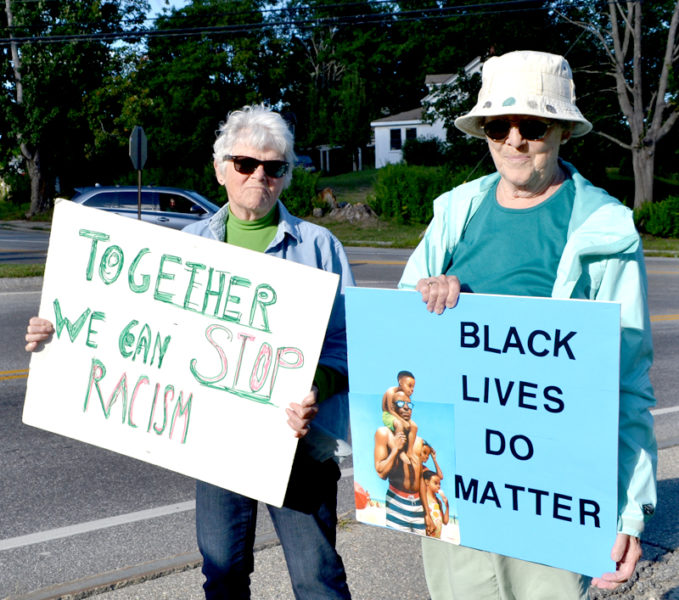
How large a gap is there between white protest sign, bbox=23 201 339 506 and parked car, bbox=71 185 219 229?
17199mm

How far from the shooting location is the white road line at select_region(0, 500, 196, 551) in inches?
163

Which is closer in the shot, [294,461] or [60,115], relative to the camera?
[294,461]

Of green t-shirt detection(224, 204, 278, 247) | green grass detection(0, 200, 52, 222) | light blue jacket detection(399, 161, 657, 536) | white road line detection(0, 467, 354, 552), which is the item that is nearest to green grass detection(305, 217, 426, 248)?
green grass detection(0, 200, 52, 222)

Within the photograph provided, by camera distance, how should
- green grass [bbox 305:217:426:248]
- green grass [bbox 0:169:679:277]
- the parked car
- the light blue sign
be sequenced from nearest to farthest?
1. the light blue sign
2. green grass [bbox 0:169:679:277]
3. the parked car
4. green grass [bbox 305:217:426:248]

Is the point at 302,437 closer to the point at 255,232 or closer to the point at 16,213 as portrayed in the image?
the point at 255,232

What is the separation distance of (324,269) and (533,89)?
88cm

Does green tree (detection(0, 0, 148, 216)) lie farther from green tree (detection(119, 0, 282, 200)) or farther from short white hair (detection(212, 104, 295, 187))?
short white hair (detection(212, 104, 295, 187))

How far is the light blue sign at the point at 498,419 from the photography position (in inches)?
81.6

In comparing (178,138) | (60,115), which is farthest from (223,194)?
(178,138)

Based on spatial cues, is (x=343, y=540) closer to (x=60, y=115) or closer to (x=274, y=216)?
(x=274, y=216)

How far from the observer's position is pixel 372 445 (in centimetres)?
243

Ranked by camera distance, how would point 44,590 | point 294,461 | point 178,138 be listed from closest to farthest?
point 294,461, point 44,590, point 178,138

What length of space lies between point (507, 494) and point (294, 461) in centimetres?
72

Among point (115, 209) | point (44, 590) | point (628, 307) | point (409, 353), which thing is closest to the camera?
point (628, 307)
